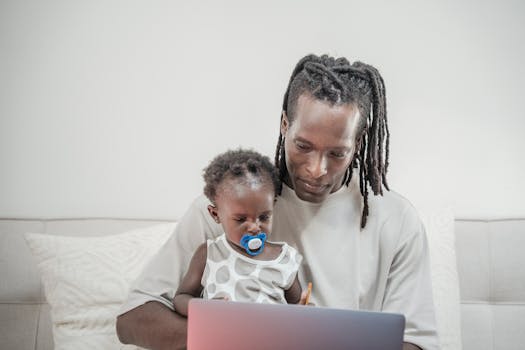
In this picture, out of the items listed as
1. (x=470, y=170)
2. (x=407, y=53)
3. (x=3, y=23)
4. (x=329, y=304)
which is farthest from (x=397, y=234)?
(x=3, y=23)

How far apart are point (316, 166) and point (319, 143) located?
0.05 meters

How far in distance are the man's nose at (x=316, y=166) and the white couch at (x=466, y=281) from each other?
68 centimetres

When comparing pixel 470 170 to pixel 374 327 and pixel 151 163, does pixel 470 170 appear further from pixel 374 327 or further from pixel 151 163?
pixel 374 327

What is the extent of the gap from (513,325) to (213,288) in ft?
3.12

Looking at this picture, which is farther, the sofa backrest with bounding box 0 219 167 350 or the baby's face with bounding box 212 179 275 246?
the sofa backrest with bounding box 0 219 167 350

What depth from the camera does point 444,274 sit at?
1562mm

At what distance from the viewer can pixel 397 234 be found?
1.34 meters

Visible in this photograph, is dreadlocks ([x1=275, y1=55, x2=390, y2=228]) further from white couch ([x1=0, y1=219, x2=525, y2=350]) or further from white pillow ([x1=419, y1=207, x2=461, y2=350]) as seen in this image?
white couch ([x1=0, y1=219, x2=525, y2=350])

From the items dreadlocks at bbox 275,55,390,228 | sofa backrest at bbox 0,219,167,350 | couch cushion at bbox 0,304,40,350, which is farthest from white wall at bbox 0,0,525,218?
dreadlocks at bbox 275,55,390,228

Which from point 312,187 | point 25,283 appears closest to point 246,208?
point 312,187

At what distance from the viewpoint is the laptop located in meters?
0.83

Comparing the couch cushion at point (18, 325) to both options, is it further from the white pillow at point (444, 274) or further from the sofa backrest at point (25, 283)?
the white pillow at point (444, 274)

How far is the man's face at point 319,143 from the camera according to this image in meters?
1.21

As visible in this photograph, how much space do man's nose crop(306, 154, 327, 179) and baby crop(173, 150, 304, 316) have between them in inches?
3.2
